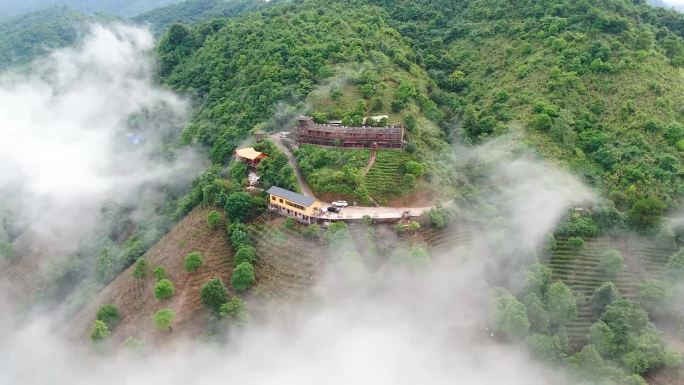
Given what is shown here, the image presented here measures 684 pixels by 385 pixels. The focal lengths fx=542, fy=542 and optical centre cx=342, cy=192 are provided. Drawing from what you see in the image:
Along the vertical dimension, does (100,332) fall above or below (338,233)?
below

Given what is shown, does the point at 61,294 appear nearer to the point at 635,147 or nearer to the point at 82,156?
the point at 82,156

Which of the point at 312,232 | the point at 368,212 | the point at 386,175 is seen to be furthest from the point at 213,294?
the point at 386,175

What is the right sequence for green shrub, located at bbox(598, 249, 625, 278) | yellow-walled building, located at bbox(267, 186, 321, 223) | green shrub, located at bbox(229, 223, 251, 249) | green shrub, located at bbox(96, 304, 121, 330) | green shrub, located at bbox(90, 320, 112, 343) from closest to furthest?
green shrub, located at bbox(90, 320, 112, 343), green shrub, located at bbox(598, 249, 625, 278), green shrub, located at bbox(96, 304, 121, 330), yellow-walled building, located at bbox(267, 186, 321, 223), green shrub, located at bbox(229, 223, 251, 249)

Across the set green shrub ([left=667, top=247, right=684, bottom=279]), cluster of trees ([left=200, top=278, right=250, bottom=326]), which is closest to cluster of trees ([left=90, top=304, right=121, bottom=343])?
cluster of trees ([left=200, top=278, right=250, bottom=326])

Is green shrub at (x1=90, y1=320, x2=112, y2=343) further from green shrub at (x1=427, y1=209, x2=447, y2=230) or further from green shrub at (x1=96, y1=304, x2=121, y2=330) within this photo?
green shrub at (x1=427, y1=209, x2=447, y2=230)

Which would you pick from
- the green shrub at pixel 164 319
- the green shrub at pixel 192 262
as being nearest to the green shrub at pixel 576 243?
the green shrub at pixel 192 262

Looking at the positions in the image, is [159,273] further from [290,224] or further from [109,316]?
[290,224]

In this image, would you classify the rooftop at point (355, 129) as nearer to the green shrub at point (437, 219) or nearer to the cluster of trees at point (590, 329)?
the green shrub at point (437, 219)
